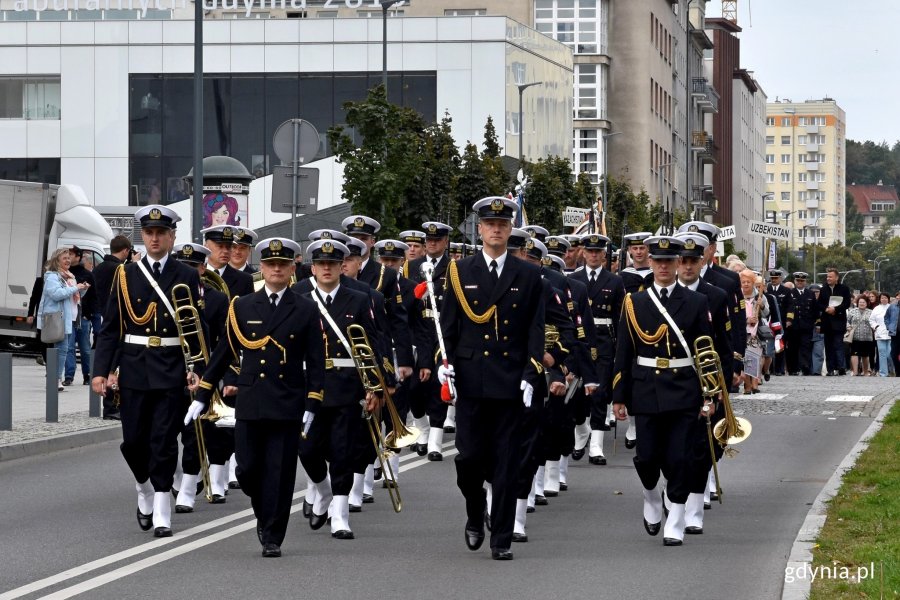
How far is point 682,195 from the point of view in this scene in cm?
10900

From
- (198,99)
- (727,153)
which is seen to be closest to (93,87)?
(198,99)

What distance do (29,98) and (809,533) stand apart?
5482 cm

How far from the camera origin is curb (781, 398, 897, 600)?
344 inches

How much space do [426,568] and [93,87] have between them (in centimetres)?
5422

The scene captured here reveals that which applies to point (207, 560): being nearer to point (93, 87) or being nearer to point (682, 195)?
point (93, 87)

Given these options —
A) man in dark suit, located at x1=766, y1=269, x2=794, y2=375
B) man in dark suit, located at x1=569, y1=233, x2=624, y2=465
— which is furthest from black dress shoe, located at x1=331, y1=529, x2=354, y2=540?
man in dark suit, located at x1=766, y1=269, x2=794, y2=375

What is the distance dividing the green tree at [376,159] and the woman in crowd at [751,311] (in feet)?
20.1

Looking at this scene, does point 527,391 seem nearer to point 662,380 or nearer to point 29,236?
point 662,380

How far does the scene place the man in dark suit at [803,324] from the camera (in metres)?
35.7

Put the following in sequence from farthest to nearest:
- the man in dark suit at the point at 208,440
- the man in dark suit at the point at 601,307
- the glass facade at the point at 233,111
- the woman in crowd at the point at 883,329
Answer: the glass facade at the point at 233,111 → the woman in crowd at the point at 883,329 → the man in dark suit at the point at 601,307 → the man in dark suit at the point at 208,440

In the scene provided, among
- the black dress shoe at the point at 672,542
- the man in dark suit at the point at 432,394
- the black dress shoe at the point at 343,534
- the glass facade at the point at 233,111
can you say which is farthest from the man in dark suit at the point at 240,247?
the glass facade at the point at 233,111

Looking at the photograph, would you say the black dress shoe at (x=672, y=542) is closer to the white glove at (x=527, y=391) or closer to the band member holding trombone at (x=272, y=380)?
the white glove at (x=527, y=391)

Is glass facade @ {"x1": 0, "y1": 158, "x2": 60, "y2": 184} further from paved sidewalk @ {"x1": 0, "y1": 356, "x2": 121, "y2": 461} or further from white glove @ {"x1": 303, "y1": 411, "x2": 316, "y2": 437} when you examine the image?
white glove @ {"x1": 303, "y1": 411, "x2": 316, "y2": 437}

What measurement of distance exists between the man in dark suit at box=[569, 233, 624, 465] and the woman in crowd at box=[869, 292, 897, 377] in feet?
66.8
